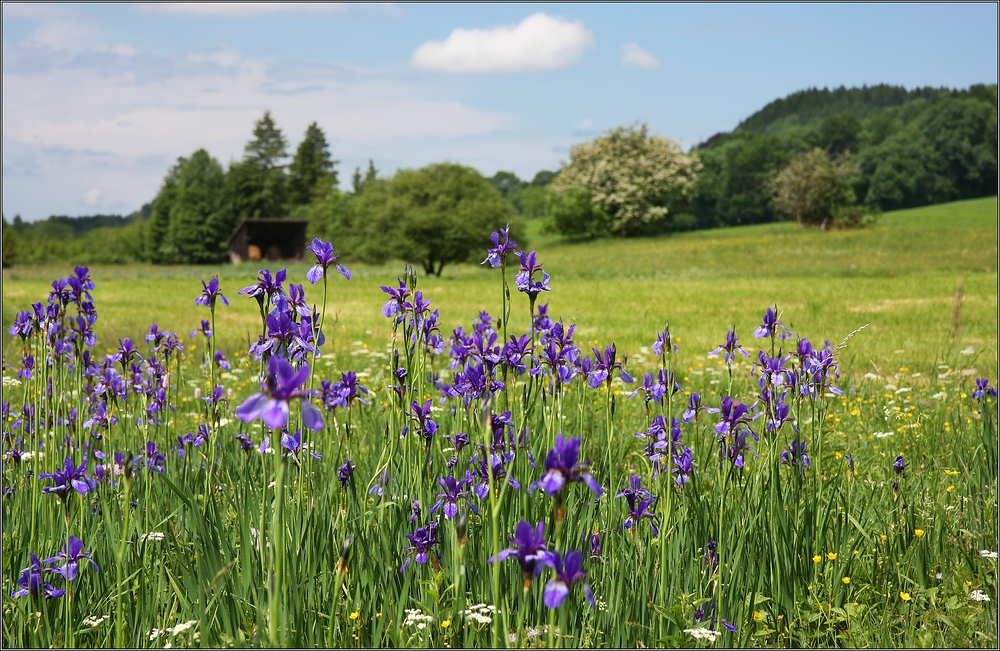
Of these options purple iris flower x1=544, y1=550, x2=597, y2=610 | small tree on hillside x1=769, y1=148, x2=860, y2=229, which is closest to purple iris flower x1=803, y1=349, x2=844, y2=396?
purple iris flower x1=544, y1=550, x2=597, y2=610

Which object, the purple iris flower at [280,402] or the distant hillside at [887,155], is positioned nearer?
the purple iris flower at [280,402]

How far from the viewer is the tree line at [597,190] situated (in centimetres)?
3481

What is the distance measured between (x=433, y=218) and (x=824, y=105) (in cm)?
11256

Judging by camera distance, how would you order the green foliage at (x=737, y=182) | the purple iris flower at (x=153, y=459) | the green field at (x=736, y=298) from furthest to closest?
the green foliage at (x=737, y=182), the green field at (x=736, y=298), the purple iris flower at (x=153, y=459)

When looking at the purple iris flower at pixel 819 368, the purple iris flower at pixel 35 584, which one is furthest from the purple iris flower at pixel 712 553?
the purple iris flower at pixel 35 584

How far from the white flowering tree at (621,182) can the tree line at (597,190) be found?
13 centimetres

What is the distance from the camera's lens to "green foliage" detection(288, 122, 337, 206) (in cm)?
8650

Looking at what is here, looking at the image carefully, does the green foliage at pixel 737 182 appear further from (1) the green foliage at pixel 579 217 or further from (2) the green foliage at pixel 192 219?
(2) the green foliage at pixel 192 219

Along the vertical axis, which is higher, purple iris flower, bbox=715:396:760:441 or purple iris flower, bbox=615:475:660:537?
purple iris flower, bbox=715:396:760:441

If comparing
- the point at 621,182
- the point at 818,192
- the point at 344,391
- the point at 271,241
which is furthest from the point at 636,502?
the point at 621,182

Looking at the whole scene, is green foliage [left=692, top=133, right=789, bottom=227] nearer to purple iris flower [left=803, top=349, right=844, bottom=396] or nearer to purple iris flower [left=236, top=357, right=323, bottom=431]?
purple iris flower [left=803, top=349, right=844, bottom=396]

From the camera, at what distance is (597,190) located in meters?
60.4

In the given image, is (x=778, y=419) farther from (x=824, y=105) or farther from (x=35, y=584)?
(x=824, y=105)

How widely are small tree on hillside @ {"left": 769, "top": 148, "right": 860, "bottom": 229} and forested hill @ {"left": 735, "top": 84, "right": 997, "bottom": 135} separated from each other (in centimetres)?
5653
